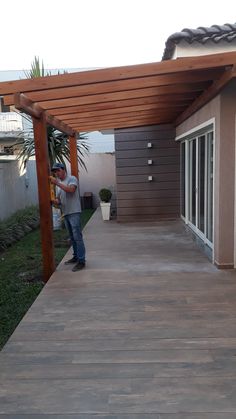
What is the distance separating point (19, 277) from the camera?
213 inches

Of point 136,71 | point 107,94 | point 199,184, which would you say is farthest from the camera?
point 199,184

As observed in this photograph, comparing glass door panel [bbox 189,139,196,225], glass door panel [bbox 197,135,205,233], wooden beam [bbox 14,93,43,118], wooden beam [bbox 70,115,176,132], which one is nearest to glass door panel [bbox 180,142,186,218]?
wooden beam [bbox 70,115,176,132]

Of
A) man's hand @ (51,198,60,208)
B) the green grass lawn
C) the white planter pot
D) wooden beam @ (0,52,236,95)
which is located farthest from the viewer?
the white planter pot

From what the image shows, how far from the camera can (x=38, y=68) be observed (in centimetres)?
881

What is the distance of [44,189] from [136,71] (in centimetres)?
202

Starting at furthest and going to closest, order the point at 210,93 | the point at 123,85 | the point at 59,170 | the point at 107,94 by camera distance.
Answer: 1. the point at 59,170
2. the point at 210,93
3. the point at 107,94
4. the point at 123,85

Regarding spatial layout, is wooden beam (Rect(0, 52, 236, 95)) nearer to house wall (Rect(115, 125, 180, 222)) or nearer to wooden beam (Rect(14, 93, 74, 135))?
wooden beam (Rect(14, 93, 74, 135))

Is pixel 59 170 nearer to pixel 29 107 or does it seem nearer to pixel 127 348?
pixel 29 107

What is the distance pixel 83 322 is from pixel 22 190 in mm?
7891

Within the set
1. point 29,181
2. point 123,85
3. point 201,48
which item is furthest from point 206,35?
point 29,181

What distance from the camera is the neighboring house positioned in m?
4.93

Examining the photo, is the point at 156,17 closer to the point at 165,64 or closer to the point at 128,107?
the point at 128,107

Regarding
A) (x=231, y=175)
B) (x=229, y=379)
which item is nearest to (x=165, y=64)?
Answer: (x=231, y=175)

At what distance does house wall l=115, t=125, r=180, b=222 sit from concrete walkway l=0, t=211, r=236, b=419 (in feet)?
13.7
